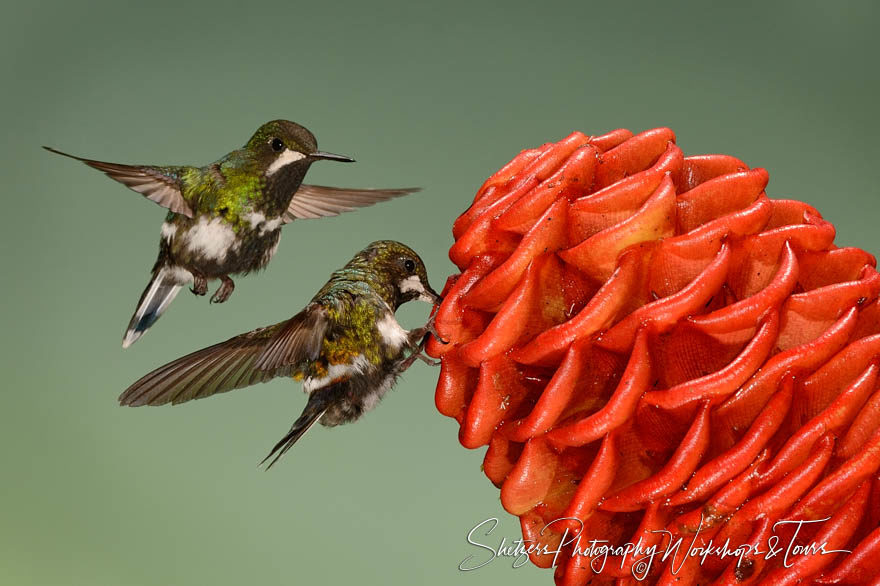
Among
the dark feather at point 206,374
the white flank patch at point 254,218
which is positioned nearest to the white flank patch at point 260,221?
the white flank patch at point 254,218

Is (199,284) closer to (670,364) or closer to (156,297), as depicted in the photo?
(156,297)

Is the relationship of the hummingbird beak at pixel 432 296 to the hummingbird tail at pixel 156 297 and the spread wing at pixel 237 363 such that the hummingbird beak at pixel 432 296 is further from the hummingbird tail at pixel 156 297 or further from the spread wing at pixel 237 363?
the hummingbird tail at pixel 156 297

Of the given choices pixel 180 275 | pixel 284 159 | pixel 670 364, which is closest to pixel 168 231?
pixel 180 275

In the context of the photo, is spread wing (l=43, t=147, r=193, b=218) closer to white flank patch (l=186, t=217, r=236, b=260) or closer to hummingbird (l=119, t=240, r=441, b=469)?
white flank patch (l=186, t=217, r=236, b=260)

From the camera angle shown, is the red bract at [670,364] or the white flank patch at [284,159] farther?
the white flank patch at [284,159]

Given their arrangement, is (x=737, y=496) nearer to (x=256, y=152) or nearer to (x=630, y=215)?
(x=630, y=215)

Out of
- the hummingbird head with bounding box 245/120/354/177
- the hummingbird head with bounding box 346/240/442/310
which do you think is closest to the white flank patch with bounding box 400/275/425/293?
the hummingbird head with bounding box 346/240/442/310
